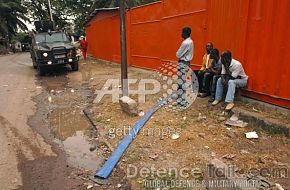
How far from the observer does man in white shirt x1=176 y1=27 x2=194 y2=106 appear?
662cm

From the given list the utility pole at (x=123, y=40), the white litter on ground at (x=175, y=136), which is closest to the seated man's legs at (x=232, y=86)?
the white litter on ground at (x=175, y=136)

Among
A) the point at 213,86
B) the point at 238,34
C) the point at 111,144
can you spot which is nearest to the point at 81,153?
the point at 111,144

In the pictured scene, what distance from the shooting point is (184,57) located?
6.77 meters

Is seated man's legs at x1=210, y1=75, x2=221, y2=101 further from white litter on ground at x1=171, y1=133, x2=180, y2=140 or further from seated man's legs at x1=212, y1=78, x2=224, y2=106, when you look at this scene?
white litter on ground at x1=171, y1=133, x2=180, y2=140

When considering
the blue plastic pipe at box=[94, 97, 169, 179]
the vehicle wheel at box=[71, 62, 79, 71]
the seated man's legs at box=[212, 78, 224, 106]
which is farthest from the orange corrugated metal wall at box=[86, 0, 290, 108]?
the vehicle wheel at box=[71, 62, 79, 71]

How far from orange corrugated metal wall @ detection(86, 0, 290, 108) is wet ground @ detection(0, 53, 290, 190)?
58 cm

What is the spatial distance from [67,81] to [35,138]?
6701 millimetres

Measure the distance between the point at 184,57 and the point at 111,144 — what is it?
103 inches

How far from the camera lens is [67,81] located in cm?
1230

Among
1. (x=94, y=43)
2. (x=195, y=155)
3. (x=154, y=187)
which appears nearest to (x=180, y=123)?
(x=195, y=155)

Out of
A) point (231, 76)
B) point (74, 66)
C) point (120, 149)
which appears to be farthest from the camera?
point (74, 66)

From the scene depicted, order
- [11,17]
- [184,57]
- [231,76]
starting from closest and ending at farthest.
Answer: [231,76]
[184,57]
[11,17]

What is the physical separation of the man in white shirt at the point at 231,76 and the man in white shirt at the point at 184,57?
2.94 feet

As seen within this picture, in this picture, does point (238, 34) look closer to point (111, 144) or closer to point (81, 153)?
point (111, 144)
